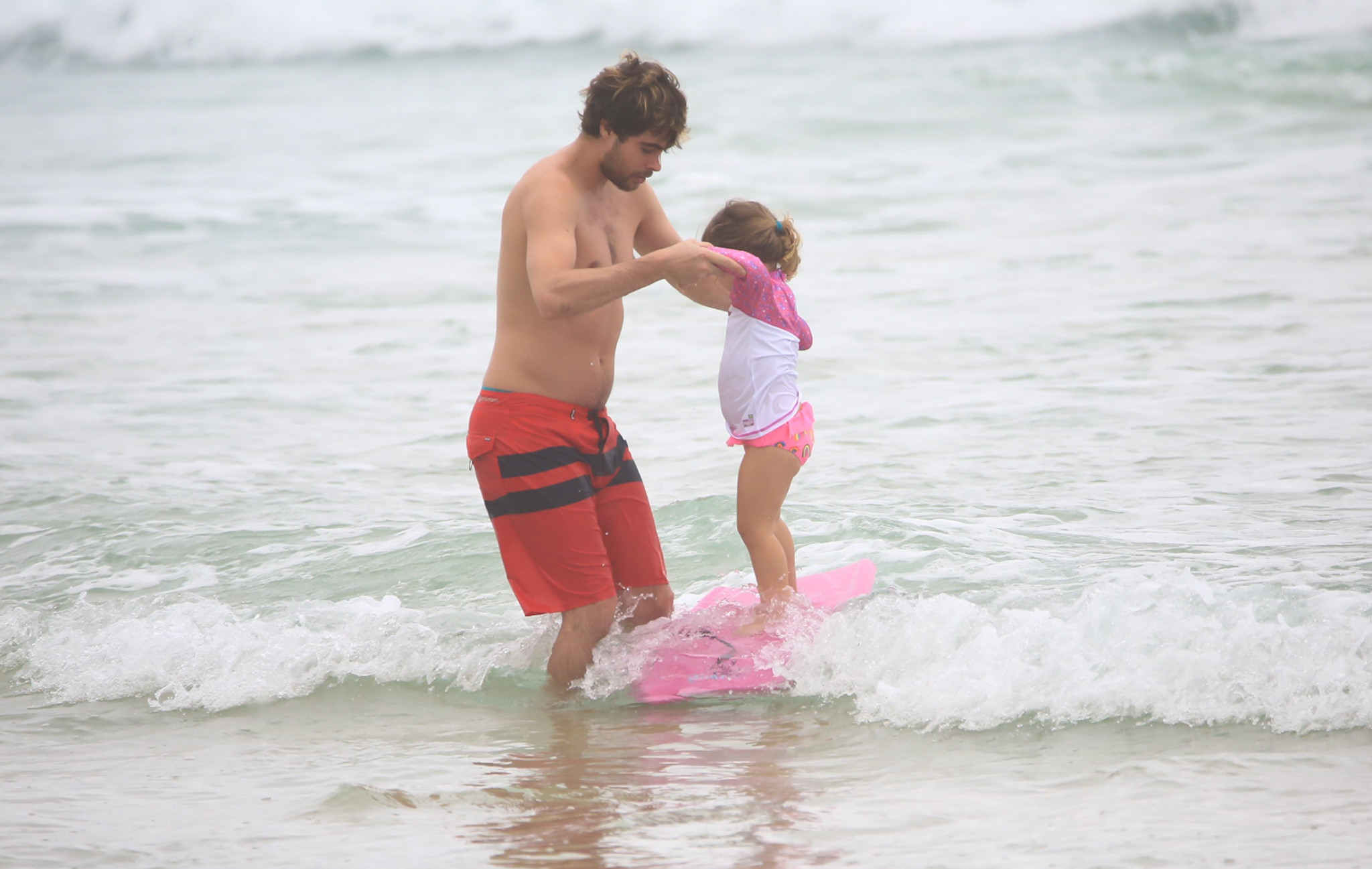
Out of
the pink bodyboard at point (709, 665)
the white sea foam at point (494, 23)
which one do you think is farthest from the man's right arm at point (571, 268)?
the white sea foam at point (494, 23)

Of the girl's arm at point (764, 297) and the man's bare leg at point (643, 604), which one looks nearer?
the girl's arm at point (764, 297)

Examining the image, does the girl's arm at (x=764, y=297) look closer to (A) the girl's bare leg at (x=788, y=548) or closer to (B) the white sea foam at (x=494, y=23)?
(A) the girl's bare leg at (x=788, y=548)

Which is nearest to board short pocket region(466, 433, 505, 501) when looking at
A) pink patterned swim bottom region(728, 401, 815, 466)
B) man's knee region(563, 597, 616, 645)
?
man's knee region(563, 597, 616, 645)

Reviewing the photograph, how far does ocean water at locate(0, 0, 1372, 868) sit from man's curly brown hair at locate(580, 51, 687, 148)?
165 centimetres

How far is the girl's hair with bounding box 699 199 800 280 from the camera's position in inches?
167

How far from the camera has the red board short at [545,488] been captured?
13.7ft

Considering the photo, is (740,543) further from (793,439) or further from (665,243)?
(665,243)

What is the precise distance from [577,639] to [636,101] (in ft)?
5.45

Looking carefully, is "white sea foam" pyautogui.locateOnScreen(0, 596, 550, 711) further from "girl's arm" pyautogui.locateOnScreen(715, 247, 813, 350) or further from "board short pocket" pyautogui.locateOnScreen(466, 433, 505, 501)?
"girl's arm" pyautogui.locateOnScreen(715, 247, 813, 350)

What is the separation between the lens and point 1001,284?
11438mm

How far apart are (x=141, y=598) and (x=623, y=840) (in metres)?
3.09

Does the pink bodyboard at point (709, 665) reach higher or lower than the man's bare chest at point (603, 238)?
lower

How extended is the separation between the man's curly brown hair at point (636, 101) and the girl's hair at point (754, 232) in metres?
0.35

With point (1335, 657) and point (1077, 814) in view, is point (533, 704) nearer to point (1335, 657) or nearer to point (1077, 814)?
point (1077, 814)
